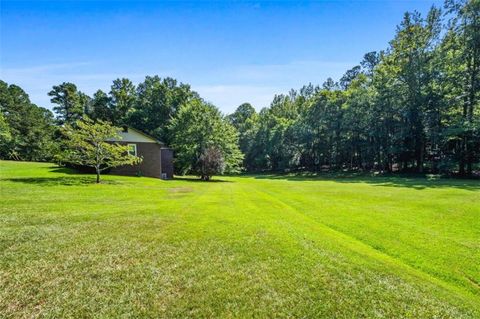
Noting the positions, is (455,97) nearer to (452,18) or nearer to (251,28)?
(452,18)

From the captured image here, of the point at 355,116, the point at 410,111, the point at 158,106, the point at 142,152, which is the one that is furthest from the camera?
the point at 158,106

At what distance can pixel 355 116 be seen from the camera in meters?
43.2

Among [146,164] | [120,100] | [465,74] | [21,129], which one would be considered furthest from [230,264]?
[21,129]

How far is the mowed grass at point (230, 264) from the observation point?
14.7 feet

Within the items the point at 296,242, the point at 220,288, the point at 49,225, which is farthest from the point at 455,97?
the point at 49,225

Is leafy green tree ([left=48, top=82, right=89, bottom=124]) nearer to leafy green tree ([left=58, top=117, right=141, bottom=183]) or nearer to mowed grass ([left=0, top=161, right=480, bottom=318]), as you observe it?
leafy green tree ([left=58, top=117, right=141, bottom=183])

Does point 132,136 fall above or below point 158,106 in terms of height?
below

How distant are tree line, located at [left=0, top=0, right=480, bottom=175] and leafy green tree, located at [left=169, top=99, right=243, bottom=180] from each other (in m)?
0.14

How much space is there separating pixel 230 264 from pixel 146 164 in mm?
24302

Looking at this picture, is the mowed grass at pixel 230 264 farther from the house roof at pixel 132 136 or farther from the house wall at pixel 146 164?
the house roof at pixel 132 136

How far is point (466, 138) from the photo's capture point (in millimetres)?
31844

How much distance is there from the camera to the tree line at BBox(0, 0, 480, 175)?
106 ft

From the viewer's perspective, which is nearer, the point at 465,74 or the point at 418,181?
the point at 418,181

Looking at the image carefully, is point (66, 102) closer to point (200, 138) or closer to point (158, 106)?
point (158, 106)
